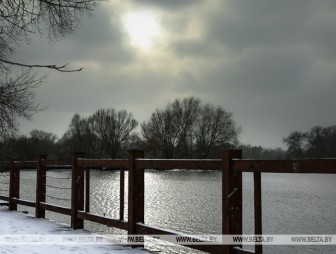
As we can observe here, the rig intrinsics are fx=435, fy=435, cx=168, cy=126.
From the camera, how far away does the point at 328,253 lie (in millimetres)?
10672

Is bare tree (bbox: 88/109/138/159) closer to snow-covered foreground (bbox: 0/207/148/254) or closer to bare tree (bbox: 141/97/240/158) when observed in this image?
bare tree (bbox: 141/97/240/158)

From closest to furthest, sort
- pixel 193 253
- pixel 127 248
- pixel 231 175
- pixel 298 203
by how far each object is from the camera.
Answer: pixel 231 175, pixel 127 248, pixel 193 253, pixel 298 203

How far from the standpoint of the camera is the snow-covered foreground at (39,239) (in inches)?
236

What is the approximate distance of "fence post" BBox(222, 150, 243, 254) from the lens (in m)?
4.89

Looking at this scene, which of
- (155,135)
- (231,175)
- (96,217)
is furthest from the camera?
(155,135)

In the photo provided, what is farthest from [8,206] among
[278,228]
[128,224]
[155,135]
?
[155,135]

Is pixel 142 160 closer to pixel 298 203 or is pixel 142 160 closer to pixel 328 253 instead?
pixel 328 253

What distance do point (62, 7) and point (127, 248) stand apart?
4.99 m

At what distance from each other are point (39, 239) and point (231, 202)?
351 centimetres

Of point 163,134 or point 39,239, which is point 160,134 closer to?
point 163,134

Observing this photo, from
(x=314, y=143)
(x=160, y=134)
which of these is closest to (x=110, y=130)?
(x=160, y=134)

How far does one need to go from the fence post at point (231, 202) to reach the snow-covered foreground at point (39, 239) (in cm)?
158

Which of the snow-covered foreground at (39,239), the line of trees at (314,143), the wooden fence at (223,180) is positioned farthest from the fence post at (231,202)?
the line of trees at (314,143)

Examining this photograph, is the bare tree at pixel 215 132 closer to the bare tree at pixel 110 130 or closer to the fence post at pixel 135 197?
the bare tree at pixel 110 130
